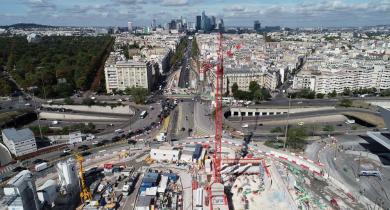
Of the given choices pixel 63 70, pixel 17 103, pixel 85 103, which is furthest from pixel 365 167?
pixel 63 70

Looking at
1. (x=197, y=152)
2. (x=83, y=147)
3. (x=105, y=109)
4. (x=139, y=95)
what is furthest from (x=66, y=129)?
(x=197, y=152)

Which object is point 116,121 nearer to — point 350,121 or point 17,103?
point 17,103

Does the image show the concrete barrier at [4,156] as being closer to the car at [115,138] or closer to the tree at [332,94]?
the car at [115,138]

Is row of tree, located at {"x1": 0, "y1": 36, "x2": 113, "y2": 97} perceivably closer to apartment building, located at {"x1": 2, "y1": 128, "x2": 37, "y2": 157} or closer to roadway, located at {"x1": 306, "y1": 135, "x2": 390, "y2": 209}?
apartment building, located at {"x1": 2, "y1": 128, "x2": 37, "y2": 157}

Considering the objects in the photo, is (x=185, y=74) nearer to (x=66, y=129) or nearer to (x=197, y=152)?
(x=66, y=129)

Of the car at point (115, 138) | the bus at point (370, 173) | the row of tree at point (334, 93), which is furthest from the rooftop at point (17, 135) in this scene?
the row of tree at point (334, 93)

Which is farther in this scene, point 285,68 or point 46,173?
point 285,68
